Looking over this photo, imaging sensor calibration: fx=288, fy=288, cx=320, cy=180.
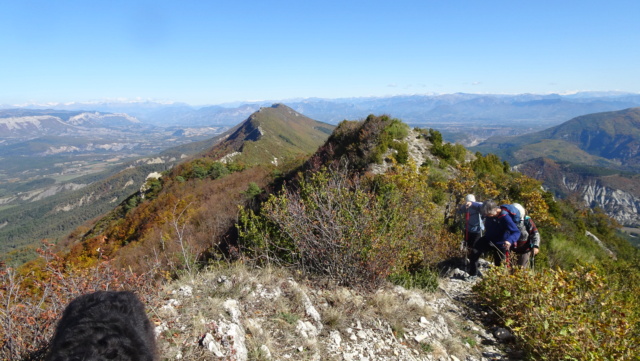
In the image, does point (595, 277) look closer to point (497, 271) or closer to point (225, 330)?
point (497, 271)

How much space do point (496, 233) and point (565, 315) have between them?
2.54 meters

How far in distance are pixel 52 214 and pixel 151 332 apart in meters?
188

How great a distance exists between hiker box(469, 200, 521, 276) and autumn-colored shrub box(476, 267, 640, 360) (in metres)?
0.99

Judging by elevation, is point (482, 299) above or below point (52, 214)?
above

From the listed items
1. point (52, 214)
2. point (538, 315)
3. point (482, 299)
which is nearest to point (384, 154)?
point (482, 299)

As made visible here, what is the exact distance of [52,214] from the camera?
139250 millimetres

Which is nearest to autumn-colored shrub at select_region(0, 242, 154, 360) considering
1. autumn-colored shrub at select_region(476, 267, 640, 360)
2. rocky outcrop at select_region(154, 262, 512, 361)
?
rocky outcrop at select_region(154, 262, 512, 361)

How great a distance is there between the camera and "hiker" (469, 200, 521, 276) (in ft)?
19.0

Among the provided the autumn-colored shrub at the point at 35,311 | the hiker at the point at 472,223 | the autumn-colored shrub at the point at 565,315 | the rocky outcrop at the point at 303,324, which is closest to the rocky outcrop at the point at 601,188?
the hiker at the point at 472,223

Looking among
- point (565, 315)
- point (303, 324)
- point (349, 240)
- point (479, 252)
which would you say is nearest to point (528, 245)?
point (479, 252)

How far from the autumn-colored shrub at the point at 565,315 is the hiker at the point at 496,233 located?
0.99m

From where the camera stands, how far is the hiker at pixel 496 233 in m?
5.79

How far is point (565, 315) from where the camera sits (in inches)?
147

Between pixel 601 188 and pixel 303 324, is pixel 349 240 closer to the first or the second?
pixel 303 324
